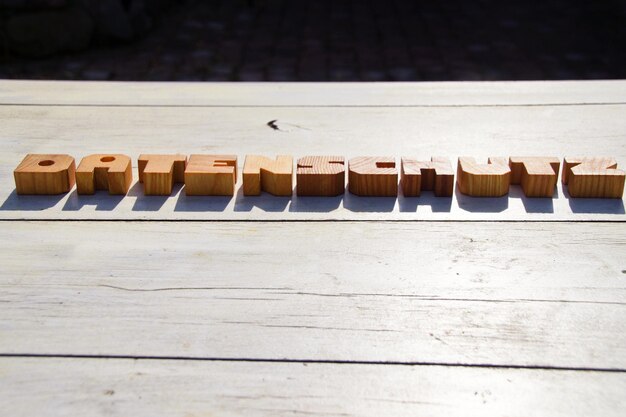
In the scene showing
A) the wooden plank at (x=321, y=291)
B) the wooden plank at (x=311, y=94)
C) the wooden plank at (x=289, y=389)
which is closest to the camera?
the wooden plank at (x=289, y=389)

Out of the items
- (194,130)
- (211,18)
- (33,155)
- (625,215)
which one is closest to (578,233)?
(625,215)

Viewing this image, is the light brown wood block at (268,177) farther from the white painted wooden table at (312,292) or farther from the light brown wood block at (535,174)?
the light brown wood block at (535,174)

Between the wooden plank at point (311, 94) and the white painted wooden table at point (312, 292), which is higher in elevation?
the wooden plank at point (311, 94)

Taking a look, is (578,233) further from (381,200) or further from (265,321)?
(265,321)

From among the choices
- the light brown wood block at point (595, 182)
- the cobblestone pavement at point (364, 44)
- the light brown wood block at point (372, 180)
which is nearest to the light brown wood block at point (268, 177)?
the light brown wood block at point (372, 180)

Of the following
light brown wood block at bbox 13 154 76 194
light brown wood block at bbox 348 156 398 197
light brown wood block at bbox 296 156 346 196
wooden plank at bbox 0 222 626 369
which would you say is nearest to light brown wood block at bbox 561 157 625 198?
wooden plank at bbox 0 222 626 369

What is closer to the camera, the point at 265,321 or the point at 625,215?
the point at 265,321

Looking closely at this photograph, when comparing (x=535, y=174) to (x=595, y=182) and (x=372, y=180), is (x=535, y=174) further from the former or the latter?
(x=372, y=180)
